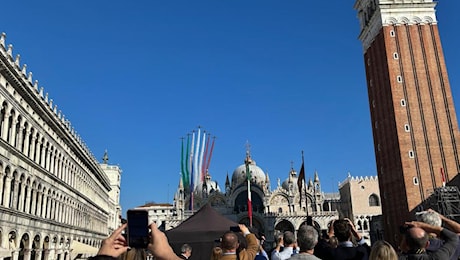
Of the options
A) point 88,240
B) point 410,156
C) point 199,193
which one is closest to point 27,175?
point 88,240

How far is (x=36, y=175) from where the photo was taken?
2366cm

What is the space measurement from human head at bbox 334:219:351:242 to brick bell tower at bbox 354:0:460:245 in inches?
1347

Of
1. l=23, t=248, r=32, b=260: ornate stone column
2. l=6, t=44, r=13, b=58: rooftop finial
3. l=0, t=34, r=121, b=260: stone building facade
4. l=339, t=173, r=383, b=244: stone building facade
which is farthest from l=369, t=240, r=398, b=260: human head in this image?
l=339, t=173, r=383, b=244: stone building facade

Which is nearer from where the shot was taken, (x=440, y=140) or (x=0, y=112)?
(x=0, y=112)

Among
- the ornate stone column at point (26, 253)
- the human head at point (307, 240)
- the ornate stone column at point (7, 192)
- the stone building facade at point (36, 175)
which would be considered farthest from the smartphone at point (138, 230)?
the ornate stone column at point (26, 253)

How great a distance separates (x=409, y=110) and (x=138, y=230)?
40408 millimetres

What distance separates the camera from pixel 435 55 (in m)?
40.4

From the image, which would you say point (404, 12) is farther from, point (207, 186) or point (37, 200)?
point (207, 186)

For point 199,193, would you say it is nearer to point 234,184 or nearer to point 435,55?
point 234,184

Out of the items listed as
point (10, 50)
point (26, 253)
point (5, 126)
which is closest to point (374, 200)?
point (26, 253)

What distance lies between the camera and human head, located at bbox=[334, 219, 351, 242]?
4.95 meters

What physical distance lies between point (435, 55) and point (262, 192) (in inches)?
1333

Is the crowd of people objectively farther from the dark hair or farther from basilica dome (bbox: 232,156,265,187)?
basilica dome (bbox: 232,156,265,187)

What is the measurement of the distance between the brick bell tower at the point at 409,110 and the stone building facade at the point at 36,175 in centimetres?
2857
